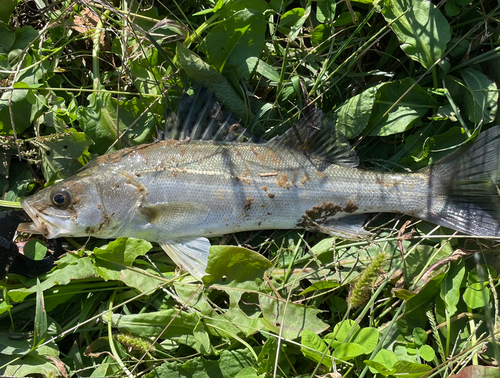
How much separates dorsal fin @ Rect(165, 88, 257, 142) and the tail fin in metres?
1.42

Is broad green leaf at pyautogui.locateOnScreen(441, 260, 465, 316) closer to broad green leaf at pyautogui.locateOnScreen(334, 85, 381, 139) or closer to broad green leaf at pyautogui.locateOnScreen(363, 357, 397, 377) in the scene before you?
broad green leaf at pyautogui.locateOnScreen(363, 357, 397, 377)

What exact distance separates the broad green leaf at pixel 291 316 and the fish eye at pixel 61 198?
1.53 metres

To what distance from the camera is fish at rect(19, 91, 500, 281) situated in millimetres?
2859

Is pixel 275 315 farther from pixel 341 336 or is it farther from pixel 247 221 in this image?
pixel 247 221

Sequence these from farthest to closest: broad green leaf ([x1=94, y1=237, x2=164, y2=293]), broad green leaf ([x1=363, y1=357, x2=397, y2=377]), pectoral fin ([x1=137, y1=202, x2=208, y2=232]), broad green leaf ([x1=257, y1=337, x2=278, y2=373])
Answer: pectoral fin ([x1=137, y1=202, x2=208, y2=232]) → broad green leaf ([x1=94, y1=237, x2=164, y2=293]) → broad green leaf ([x1=257, y1=337, x2=278, y2=373]) → broad green leaf ([x1=363, y1=357, x2=397, y2=377])

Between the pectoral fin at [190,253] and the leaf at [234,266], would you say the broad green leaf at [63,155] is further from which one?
the leaf at [234,266]

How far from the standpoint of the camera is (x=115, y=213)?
114 inches

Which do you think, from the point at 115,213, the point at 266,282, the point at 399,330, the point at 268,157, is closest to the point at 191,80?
the point at 268,157

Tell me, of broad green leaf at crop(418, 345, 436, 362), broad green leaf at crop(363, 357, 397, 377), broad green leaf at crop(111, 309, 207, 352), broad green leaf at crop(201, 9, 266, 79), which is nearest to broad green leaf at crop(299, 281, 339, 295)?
broad green leaf at crop(363, 357, 397, 377)

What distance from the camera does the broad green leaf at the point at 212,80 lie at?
2.90 metres

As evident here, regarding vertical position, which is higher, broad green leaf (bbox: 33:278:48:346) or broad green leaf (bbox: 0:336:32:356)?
broad green leaf (bbox: 33:278:48:346)

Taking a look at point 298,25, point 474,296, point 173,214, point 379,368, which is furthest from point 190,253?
point 474,296

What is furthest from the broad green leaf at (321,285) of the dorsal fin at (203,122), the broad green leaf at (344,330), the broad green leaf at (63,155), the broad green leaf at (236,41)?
the broad green leaf at (63,155)

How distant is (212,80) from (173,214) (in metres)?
1.05
